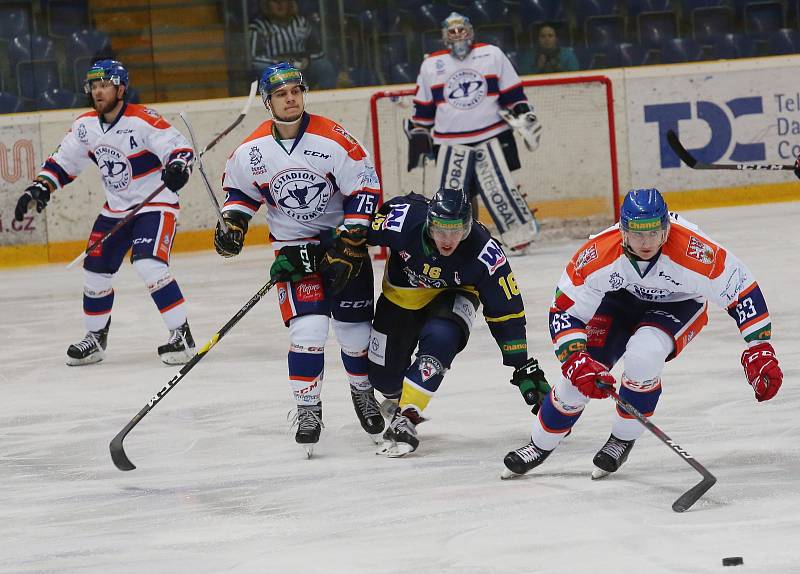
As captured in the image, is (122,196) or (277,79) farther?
(122,196)

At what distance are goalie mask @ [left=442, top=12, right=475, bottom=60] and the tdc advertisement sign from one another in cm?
164

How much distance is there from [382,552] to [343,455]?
3.28ft

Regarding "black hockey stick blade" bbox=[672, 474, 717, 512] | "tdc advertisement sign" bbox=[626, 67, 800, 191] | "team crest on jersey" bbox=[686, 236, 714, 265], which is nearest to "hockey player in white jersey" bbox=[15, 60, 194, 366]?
"team crest on jersey" bbox=[686, 236, 714, 265]

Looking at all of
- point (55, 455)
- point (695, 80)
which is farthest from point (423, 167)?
point (55, 455)

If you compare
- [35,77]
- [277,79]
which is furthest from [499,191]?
[277,79]

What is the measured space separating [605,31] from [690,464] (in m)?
6.96

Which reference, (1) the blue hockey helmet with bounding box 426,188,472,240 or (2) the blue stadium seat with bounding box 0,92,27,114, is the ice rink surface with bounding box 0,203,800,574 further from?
(2) the blue stadium seat with bounding box 0,92,27,114

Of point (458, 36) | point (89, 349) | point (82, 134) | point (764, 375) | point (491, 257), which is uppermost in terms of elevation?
point (458, 36)

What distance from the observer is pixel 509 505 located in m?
3.42

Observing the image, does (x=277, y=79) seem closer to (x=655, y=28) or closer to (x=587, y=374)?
(x=587, y=374)

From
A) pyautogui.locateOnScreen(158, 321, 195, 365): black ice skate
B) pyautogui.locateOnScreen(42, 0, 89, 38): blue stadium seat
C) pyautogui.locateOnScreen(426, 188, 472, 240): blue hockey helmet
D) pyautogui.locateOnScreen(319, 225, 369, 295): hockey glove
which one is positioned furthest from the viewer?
pyautogui.locateOnScreen(42, 0, 89, 38): blue stadium seat

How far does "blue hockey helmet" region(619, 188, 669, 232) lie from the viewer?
3.34m

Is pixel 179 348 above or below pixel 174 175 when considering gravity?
below

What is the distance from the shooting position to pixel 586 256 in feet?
11.6
